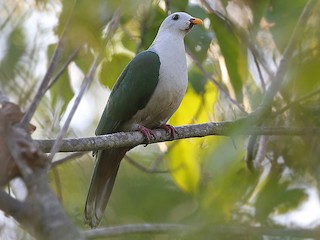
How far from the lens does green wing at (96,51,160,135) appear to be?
3.50 metres

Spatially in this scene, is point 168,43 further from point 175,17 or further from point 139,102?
point 139,102

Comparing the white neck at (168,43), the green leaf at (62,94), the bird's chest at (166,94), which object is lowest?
the green leaf at (62,94)

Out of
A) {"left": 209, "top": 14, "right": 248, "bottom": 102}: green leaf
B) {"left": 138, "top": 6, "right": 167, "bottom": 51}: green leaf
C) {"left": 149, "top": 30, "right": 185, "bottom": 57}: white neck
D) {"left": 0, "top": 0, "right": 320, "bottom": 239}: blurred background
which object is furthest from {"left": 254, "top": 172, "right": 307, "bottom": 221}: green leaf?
{"left": 149, "top": 30, "right": 185, "bottom": 57}: white neck

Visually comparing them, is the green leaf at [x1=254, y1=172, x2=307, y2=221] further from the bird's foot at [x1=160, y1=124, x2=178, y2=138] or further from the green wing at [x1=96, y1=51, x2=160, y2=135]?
the green wing at [x1=96, y1=51, x2=160, y2=135]

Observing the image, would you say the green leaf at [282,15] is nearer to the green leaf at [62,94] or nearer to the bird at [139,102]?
the bird at [139,102]

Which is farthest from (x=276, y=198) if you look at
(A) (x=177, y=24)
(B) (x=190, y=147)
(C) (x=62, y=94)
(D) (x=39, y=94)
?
(A) (x=177, y=24)

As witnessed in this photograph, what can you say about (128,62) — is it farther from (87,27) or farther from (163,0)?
(87,27)

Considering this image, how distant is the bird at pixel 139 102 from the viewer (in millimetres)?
3439

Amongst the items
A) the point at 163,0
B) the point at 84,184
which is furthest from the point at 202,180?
the point at 163,0

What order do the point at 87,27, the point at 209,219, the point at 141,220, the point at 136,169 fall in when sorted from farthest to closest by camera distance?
the point at 136,169
the point at 141,220
the point at 87,27
the point at 209,219

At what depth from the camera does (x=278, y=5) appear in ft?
8.51

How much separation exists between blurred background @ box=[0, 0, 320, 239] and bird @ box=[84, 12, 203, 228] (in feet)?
0.24

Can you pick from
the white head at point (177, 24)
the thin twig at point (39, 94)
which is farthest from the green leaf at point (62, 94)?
the thin twig at point (39, 94)

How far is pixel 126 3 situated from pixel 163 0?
1613 mm
